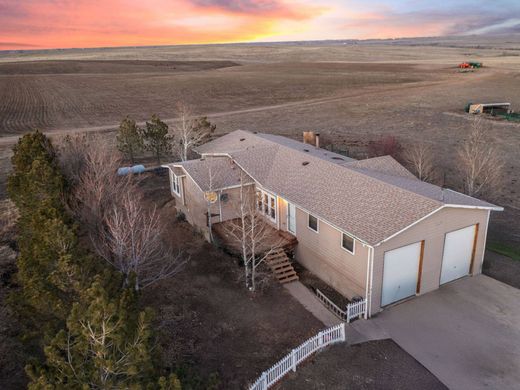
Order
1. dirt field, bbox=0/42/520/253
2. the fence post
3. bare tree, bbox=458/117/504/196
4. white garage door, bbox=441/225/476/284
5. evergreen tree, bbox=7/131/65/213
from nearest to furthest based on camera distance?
the fence post, evergreen tree, bbox=7/131/65/213, white garage door, bbox=441/225/476/284, bare tree, bbox=458/117/504/196, dirt field, bbox=0/42/520/253

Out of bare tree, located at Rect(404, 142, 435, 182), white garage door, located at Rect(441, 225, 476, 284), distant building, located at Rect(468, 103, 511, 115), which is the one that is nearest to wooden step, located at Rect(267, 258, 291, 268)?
white garage door, located at Rect(441, 225, 476, 284)

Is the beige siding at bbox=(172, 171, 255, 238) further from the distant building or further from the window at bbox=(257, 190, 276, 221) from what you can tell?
the distant building

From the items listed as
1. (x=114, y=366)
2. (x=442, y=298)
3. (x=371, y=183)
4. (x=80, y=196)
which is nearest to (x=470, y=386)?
(x=442, y=298)

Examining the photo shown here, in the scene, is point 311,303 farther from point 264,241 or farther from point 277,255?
point 264,241

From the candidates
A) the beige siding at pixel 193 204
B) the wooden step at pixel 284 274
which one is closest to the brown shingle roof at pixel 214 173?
the beige siding at pixel 193 204

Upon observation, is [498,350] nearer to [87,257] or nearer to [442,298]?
[442,298]
